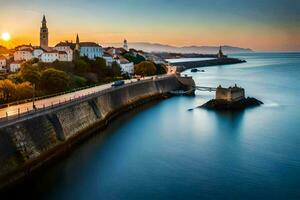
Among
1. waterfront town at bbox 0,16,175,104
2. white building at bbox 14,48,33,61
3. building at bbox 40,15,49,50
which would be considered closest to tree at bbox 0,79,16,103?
waterfront town at bbox 0,16,175,104

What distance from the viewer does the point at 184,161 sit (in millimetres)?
21188

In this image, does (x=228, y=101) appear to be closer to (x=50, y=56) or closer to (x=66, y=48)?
(x=50, y=56)

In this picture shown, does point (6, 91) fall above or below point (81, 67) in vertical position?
below

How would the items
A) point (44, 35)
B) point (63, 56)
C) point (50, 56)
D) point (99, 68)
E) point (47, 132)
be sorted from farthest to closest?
point (44, 35) < point (50, 56) < point (63, 56) < point (99, 68) < point (47, 132)

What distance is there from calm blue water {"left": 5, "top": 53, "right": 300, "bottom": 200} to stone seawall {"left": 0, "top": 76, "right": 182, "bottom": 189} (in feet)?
2.61

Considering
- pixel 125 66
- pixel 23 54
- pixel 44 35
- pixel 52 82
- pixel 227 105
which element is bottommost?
pixel 227 105

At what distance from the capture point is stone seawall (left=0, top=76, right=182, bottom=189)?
55.2 ft

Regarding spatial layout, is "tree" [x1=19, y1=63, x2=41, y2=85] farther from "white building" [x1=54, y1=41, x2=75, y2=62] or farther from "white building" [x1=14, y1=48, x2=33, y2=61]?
"white building" [x1=14, y1=48, x2=33, y2=61]

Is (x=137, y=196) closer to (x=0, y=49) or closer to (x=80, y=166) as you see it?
(x=80, y=166)

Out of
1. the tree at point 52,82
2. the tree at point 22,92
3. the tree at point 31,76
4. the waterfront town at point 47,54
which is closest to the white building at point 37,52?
the waterfront town at point 47,54

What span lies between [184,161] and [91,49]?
4440 cm

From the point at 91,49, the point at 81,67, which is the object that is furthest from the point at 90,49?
the point at 81,67

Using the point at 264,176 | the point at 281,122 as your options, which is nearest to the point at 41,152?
the point at 264,176

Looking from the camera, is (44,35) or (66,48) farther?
(44,35)
